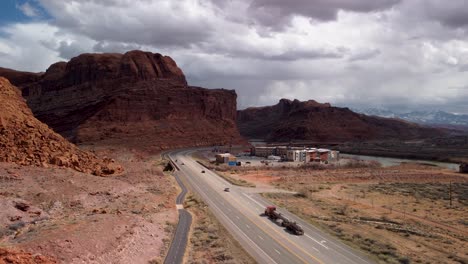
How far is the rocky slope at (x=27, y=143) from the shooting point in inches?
1690

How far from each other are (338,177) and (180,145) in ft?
204

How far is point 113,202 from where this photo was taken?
4009 centimetres

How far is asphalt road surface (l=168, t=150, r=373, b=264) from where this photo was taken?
1120 inches

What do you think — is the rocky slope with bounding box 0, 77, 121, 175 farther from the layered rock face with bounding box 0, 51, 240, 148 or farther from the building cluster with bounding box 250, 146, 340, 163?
the layered rock face with bounding box 0, 51, 240, 148

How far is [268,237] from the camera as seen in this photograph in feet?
109

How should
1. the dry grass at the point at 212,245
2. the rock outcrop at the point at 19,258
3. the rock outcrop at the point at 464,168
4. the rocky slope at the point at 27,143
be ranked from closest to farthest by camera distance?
the rock outcrop at the point at 19,258 → the dry grass at the point at 212,245 → the rocky slope at the point at 27,143 → the rock outcrop at the point at 464,168

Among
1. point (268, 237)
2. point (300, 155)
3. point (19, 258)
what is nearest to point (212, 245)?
point (268, 237)

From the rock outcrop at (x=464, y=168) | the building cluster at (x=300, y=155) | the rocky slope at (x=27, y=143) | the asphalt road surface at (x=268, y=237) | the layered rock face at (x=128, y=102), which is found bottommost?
the asphalt road surface at (x=268, y=237)

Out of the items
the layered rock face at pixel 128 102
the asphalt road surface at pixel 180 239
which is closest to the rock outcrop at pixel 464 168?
the asphalt road surface at pixel 180 239

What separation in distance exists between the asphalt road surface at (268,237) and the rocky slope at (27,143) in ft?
53.8

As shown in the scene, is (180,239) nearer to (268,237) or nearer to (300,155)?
(268,237)

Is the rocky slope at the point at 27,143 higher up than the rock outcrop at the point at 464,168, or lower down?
higher up

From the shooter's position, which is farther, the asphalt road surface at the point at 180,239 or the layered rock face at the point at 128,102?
the layered rock face at the point at 128,102

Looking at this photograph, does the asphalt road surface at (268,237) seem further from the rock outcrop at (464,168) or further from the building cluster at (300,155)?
the rock outcrop at (464,168)
